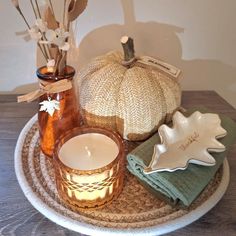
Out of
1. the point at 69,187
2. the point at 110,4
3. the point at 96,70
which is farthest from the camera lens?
the point at 110,4

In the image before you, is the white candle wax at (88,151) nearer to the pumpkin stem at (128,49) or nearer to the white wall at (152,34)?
the pumpkin stem at (128,49)

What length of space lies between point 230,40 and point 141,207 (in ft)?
1.69

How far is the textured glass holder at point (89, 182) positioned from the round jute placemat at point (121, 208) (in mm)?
13

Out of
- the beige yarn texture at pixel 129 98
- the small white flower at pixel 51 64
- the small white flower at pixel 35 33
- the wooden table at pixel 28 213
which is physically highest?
the small white flower at pixel 35 33

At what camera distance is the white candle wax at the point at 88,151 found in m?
0.48

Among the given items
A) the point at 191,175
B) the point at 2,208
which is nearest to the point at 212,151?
the point at 191,175

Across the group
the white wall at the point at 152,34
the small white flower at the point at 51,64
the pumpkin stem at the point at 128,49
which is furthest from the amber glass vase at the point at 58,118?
the white wall at the point at 152,34

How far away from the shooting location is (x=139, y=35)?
76cm

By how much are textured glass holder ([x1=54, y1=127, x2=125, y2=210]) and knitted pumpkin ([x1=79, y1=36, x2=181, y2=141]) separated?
6 cm

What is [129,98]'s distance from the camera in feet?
1.78

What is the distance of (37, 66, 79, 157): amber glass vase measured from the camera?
532mm

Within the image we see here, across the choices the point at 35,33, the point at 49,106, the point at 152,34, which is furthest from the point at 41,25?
the point at 152,34

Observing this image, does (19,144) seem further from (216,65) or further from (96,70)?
(216,65)

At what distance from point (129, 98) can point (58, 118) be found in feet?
0.43
